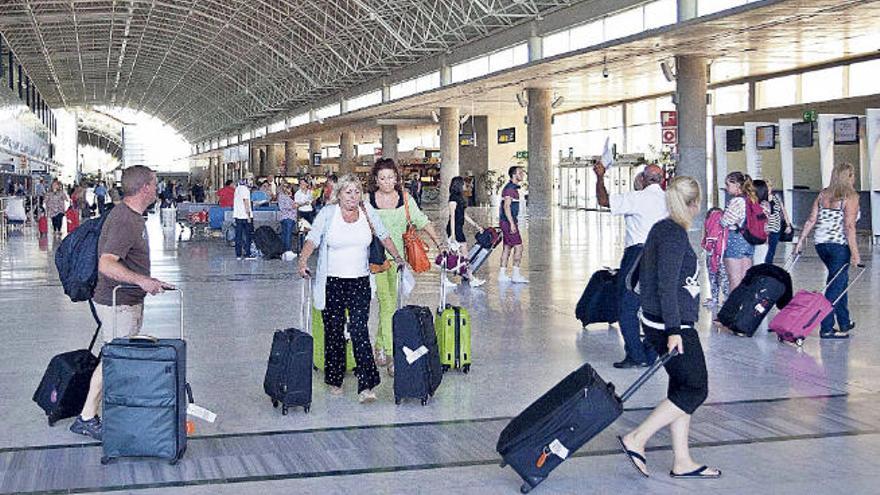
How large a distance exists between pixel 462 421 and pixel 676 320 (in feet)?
6.67

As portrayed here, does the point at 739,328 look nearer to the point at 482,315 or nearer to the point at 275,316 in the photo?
the point at 482,315

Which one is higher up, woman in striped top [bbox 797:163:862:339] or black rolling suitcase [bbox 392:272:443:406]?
woman in striped top [bbox 797:163:862:339]

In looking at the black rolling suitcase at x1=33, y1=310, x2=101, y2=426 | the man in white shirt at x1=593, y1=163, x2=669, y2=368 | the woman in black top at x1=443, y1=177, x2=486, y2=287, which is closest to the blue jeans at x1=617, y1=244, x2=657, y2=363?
the man in white shirt at x1=593, y1=163, x2=669, y2=368

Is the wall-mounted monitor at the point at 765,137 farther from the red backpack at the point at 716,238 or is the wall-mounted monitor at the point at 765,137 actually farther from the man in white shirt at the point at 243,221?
the red backpack at the point at 716,238

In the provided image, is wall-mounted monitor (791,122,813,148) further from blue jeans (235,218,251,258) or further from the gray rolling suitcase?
the gray rolling suitcase

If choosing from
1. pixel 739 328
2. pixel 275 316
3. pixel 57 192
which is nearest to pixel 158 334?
pixel 275 316

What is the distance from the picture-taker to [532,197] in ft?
151

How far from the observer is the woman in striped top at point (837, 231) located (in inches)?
432

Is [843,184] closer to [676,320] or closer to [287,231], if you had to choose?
[676,320]

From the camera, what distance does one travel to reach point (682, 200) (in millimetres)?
6184

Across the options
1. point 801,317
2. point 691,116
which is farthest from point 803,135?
point 801,317

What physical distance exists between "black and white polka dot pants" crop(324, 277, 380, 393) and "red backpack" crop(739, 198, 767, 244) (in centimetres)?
537

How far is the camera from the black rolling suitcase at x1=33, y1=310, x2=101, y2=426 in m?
7.33

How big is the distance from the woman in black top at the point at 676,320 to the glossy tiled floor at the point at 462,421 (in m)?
0.18
